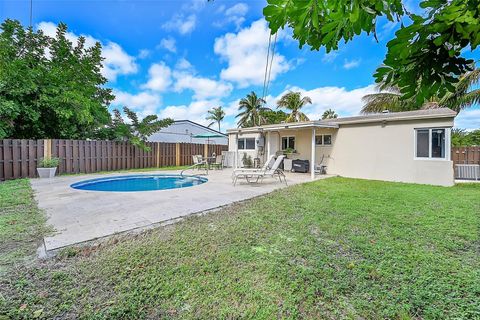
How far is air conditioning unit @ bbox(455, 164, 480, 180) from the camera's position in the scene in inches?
457

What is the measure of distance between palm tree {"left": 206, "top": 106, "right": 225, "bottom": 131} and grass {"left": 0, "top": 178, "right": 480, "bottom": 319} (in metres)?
38.2

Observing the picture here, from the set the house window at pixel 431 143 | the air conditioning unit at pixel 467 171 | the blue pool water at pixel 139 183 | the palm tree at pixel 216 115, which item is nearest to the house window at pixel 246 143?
the blue pool water at pixel 139 183

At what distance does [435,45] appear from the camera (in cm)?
125

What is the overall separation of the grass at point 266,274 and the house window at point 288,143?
1071 centimetres

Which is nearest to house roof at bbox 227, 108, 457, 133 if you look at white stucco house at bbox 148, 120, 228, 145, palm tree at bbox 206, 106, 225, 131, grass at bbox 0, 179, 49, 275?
grass at bbox 0, 179, 49, 275

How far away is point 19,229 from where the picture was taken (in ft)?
13.6

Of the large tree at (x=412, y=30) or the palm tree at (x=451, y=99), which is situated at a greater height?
the palm tree at (x=451, y=99)

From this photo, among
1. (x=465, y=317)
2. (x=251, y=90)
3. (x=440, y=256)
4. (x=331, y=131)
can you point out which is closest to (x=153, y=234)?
(x=465, y=317)

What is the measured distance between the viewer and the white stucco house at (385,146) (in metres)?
9.50

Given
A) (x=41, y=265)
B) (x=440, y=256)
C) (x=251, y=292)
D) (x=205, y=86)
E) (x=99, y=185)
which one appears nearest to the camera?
(x=251, y=292)

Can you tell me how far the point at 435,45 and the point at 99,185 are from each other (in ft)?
40.1

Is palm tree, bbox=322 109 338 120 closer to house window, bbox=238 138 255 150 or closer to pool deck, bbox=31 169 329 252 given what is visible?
house window, bbox=238 138 255 150

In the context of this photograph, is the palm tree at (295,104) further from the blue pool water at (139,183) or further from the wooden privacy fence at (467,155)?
the blue pool water at (139,183)

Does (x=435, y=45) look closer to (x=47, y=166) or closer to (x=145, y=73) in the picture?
(x=47, y=166)
